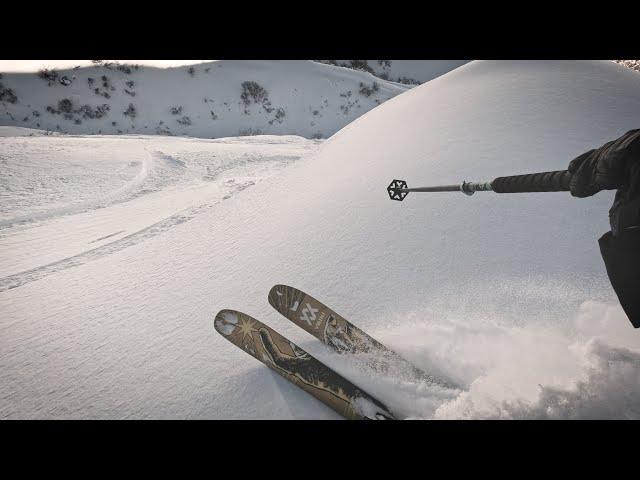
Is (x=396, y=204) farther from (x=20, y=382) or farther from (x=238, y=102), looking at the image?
(x=238, y=102)

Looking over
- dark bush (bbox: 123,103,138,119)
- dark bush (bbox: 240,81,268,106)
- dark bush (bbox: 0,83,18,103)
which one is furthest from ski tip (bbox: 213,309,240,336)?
dark bush (bbox: 0,83,18,103)

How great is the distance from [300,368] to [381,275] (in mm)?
1496

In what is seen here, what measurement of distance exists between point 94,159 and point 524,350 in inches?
489

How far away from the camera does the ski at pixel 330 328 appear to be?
252 centimetres

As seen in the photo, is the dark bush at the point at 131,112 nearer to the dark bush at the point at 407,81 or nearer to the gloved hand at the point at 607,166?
the dark bush at the point at 407,81

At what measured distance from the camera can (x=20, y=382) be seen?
261 centimetres

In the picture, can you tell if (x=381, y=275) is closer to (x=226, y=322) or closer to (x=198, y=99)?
(x=226, y=322)

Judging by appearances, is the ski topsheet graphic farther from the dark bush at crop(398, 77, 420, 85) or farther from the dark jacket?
the dark bush at crop(398, 77, 420, 85)

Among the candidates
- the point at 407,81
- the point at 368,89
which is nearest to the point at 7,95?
the point at 368,89

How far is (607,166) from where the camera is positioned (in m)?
1.50

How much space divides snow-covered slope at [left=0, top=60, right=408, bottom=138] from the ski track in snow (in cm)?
1041

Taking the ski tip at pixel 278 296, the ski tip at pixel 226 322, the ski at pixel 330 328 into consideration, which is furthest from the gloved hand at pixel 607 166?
the ski tip at pixel 226 322

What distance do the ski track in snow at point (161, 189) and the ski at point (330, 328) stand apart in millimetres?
3720

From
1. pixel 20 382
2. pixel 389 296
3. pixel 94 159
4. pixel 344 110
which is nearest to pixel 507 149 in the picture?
pixel 389 296
